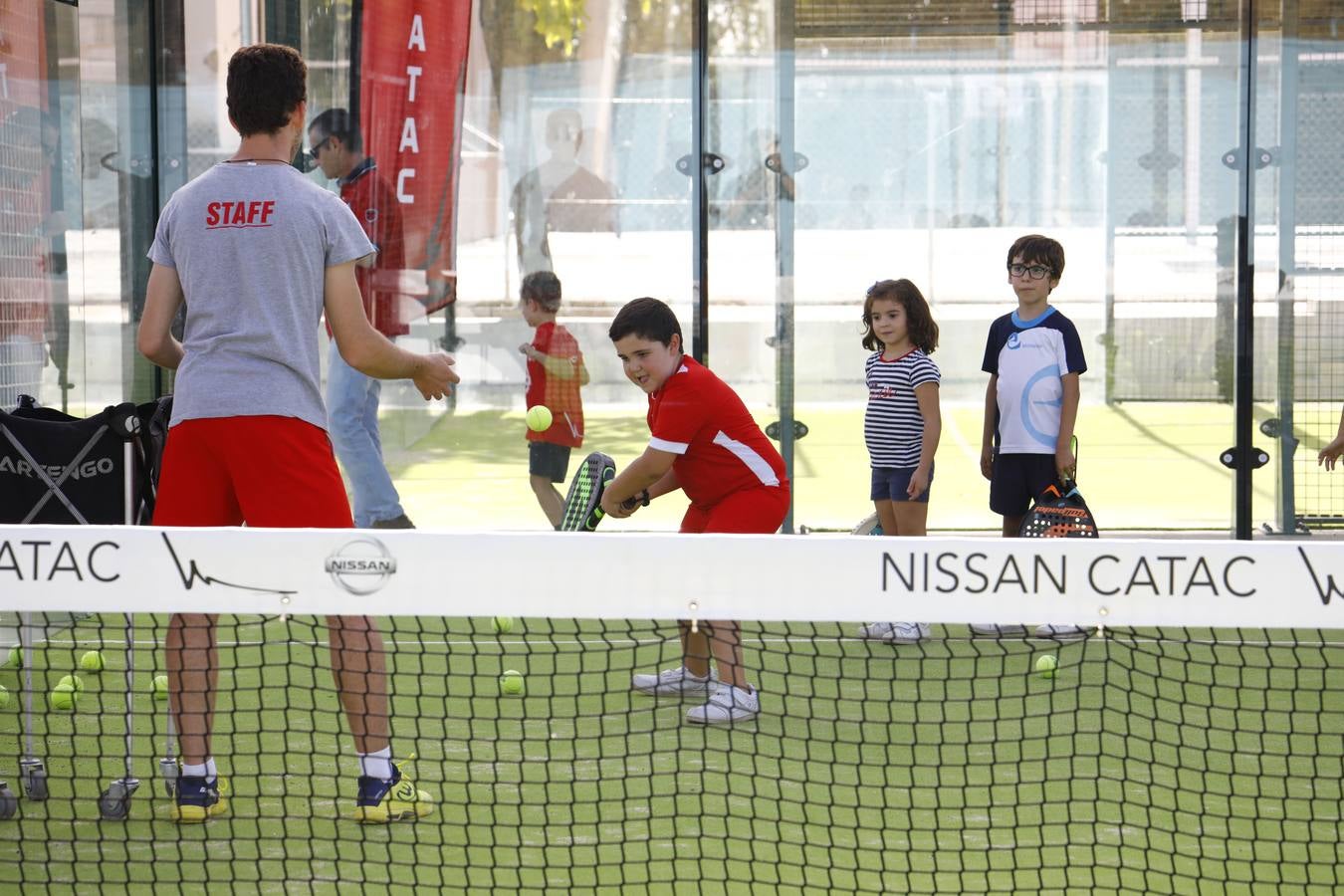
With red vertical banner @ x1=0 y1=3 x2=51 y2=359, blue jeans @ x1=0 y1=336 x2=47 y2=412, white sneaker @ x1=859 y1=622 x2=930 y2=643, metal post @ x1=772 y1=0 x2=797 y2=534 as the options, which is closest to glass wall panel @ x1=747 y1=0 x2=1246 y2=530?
metal post @ x1=772 y1=0 x2=797 y2=534

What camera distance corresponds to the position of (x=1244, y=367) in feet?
25.5

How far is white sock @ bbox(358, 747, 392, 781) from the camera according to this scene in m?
4.04

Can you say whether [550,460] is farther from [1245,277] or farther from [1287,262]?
[1287,262]

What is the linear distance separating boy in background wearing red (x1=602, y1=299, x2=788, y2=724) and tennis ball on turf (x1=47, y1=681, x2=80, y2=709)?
63.9 inches

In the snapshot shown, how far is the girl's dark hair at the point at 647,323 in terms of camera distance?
5.12m

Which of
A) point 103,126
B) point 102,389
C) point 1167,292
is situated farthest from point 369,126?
point 1167,292

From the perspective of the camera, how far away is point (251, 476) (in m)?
3.94

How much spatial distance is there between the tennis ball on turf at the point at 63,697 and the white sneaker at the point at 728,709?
177cm

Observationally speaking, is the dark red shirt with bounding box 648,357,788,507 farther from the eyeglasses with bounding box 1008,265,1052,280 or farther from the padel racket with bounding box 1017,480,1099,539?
the eyeglasses with bounding box 1008,265,1052,280

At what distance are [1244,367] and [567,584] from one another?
210 inches

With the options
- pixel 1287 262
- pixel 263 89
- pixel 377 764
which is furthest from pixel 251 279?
pixel 1287 262

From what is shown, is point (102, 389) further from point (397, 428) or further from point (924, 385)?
point (924, 385)

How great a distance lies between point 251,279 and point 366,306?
3754 mm

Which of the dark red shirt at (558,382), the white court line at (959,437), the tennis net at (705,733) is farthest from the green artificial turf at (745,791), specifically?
the white court line at (959,437)
